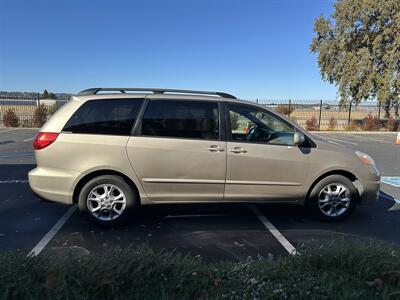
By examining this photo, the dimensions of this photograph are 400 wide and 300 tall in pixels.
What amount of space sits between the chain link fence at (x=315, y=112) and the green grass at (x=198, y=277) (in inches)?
809

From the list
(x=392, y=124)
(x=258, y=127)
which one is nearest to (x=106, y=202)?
(x=258, y=127)

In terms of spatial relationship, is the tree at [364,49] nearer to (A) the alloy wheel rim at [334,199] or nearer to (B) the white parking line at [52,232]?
(A) the alloy wheel rim at [334,199]

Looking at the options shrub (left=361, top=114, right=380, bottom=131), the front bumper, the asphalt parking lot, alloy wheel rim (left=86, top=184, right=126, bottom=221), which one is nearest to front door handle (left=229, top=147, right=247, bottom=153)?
the asphalt parking lot

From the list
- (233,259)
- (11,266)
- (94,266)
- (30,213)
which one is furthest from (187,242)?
(30,213)

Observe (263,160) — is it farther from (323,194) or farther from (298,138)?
(323,194)

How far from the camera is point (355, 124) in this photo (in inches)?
993

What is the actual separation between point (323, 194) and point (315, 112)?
85.0 feet

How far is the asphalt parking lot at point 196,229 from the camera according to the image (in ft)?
13.1

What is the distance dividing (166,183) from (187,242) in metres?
0.85

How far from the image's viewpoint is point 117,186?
14.6 feet

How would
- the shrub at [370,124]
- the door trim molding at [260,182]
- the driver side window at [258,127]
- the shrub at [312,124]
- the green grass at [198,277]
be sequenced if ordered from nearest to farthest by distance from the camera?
the green grass at [198,277] → the door trim molding at [260,182] → the driver side window at [258,127] → the shrub at [312,124] → the shrub at [370,124]

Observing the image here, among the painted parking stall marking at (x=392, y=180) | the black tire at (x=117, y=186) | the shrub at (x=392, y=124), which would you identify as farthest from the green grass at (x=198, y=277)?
the shrub at (x=392, y=124)

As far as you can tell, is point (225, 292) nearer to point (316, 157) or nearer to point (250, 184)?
point (250, 184)

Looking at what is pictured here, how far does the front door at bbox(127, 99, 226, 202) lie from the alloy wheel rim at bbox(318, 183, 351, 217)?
152cm
